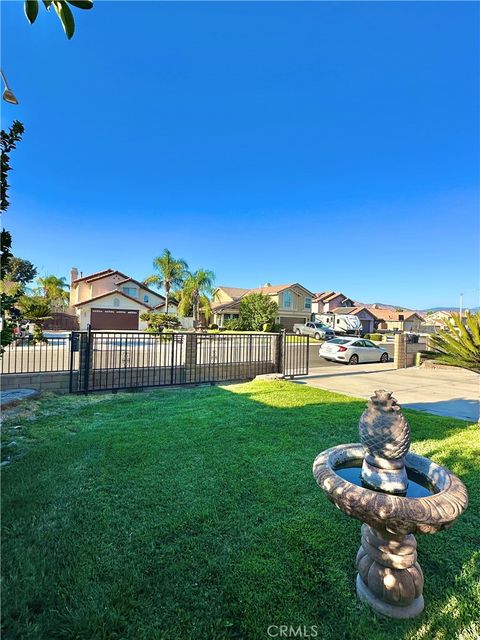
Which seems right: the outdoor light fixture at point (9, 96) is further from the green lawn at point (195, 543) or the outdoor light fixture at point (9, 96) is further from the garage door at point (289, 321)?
the garage door at point (289, 321)

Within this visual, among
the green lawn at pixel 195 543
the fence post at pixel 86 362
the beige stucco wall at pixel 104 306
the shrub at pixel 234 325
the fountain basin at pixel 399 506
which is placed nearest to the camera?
the fountain basin at pixel 399 506

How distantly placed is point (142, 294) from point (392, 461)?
38210 millimetres

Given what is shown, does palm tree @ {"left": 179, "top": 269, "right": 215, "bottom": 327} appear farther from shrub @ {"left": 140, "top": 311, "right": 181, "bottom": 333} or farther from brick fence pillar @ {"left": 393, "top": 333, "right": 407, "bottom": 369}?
brick fence pillar @ {"left": 393, "top": 333, "right": 407, "bottom": 369}

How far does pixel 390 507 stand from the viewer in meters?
1.64

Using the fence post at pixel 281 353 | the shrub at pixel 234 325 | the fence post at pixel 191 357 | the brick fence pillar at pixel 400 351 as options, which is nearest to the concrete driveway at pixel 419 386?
the brick fence pillar at pixel 400 351

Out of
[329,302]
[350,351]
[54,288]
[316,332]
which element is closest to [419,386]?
[350,351]

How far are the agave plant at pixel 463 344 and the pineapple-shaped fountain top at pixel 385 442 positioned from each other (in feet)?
15.0

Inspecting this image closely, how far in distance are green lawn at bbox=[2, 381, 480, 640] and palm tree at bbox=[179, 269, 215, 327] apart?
30.5m

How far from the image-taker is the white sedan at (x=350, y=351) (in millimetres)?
16000

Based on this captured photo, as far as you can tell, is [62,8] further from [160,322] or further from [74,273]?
[74,273]

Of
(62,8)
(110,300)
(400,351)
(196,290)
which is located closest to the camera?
(62,8)

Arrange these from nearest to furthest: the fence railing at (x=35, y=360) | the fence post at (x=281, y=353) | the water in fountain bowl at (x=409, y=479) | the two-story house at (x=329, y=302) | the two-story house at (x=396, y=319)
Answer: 1. the water in fountain bowl at (x=409, y=479)
2. the fence railing at (x=35, y=360)
3. the fence post at (x=281, y=353)
4. the two-story house at (x=329, y=302)
5. the two-story house at (x=396, y=319)

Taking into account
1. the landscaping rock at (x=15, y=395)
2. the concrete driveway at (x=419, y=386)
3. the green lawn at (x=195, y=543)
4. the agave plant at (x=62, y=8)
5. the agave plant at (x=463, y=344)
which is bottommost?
the concrete driveway at (x=419, y=386)

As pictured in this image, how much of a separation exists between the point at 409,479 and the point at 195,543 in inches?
67.1
